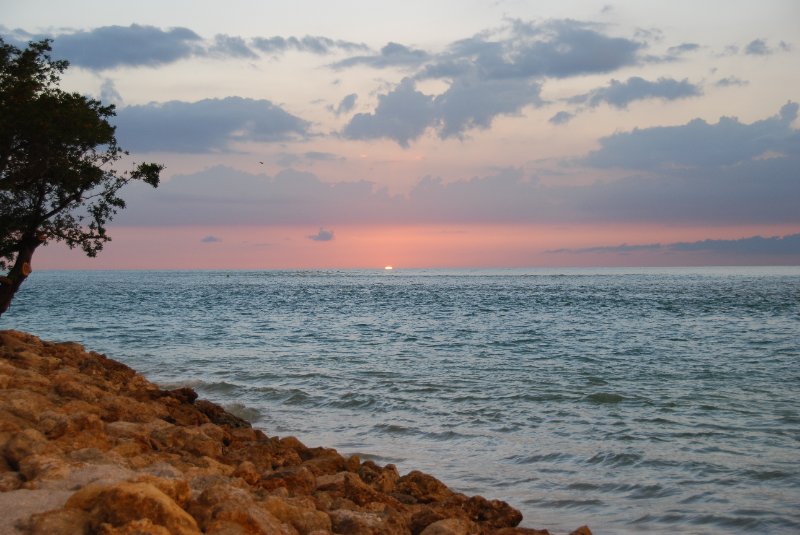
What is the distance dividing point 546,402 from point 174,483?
13302 millimetres

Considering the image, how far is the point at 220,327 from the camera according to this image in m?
41.6

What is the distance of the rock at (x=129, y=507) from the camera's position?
5758 millimetres

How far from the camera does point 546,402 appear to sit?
1847 centimetres

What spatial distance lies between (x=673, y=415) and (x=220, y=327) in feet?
97.3

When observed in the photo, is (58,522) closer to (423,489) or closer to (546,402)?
(423,489)

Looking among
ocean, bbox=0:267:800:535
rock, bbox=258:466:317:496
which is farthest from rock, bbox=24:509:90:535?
ocean, bbox=0:267:800:535

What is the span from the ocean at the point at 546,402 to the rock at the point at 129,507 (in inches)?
215

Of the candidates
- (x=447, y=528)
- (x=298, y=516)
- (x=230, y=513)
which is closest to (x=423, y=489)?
(x=447, y=528)

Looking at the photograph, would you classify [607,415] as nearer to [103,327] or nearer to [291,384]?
[291,384]

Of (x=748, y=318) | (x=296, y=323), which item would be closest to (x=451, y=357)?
(x=296, y=323)

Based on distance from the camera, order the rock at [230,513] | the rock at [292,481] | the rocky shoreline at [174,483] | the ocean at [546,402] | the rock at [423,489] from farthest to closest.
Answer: the ocean at [546,402] < the rock at [423,489] < the rock at [292,481] < the rock at [230,513] < the rocky shoreline at [174,483]

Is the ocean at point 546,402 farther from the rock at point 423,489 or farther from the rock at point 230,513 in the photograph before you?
the rock at point 230,513

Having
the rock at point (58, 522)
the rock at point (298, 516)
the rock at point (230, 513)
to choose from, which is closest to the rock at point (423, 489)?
the rock at point (298, 516)

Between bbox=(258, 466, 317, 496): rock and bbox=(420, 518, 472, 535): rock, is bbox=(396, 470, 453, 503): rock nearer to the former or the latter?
bbox=(258, 466, 317, 496): rock
